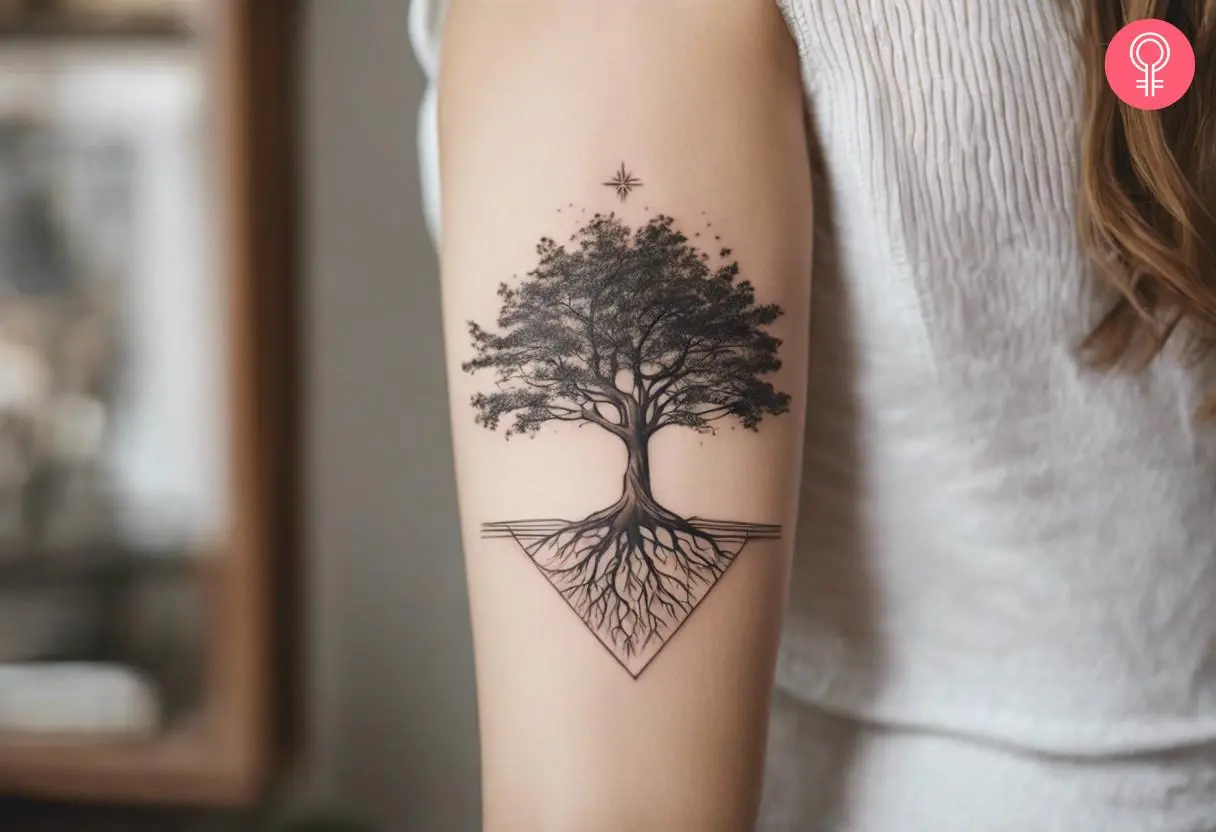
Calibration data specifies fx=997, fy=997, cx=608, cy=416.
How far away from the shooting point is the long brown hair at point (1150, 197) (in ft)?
1.68

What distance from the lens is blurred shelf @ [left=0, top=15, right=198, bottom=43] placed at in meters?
1.29

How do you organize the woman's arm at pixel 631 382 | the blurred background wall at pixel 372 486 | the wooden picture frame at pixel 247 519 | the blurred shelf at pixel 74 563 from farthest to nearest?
1. the blurred background wall at pixel 372 486
2. the blurred shelf at pixel 74 563
3. the wooden picture frame at pixel 247 519
4. the woman's arm at pixel 631 382

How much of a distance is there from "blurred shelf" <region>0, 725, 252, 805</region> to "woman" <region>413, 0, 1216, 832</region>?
0.92 metres

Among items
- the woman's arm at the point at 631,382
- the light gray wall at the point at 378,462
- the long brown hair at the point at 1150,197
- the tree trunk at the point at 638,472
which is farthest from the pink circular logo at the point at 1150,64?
the light gray wall at the point at 378,462

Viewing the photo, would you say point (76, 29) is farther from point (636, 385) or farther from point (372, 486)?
point (636, 385)

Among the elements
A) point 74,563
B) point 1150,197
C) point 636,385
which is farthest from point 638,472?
point 74,563

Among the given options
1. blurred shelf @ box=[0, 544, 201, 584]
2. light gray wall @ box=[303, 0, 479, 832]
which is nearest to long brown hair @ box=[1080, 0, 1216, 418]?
light gray wall @ box=[303, 0, 479, 832]

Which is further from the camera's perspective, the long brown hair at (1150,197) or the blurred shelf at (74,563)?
the blurred shelf at (74,563)

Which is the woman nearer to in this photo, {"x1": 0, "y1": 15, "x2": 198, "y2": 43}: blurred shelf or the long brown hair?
the long brown hair

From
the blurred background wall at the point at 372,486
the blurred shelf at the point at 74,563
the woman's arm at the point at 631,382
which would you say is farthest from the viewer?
the blurred background wall at the point at 372,486

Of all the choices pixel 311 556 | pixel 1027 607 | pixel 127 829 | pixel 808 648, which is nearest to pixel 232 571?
pixel 311 556

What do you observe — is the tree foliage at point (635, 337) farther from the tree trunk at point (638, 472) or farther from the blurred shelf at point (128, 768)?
the blurred shelf at point (128, 768)

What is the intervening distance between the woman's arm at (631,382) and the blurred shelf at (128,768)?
934mm

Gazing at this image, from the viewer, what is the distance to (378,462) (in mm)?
1568
